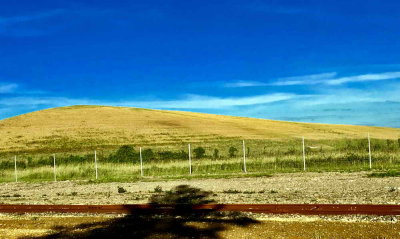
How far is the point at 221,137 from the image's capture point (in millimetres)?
55906

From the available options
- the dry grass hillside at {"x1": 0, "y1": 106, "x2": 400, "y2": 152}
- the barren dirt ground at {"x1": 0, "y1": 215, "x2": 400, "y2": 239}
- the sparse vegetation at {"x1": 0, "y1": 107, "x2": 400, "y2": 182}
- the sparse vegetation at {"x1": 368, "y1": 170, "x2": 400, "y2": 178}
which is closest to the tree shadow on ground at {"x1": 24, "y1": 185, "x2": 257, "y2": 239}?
the barren dirt ground at {"x1": 0, "y1": 215, "x2": 400, "y2": 239}

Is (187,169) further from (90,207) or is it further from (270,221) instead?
(270,221)

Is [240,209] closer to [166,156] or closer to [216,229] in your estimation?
[216,229]

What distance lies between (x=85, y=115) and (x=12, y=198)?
189ft

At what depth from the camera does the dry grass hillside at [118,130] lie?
53228mm

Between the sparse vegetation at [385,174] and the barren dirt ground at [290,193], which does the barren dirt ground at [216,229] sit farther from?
the sparse vegetation at [385,174]

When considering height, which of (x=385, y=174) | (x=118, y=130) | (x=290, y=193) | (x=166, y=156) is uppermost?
(x=118, y=130)

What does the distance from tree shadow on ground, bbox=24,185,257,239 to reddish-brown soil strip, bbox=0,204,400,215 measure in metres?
0.03

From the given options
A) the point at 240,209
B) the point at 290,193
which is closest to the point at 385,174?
the point at 290,193

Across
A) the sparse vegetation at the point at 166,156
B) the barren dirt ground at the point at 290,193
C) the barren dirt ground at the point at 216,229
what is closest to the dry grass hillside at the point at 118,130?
the sparse vegetation at the point at 166,156

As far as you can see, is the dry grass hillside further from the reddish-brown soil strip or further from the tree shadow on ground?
the tree shadow on ground

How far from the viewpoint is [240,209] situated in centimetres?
1177

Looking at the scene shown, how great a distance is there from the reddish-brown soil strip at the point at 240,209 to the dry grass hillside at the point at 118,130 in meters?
37.0

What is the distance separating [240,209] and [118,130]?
50.4m
